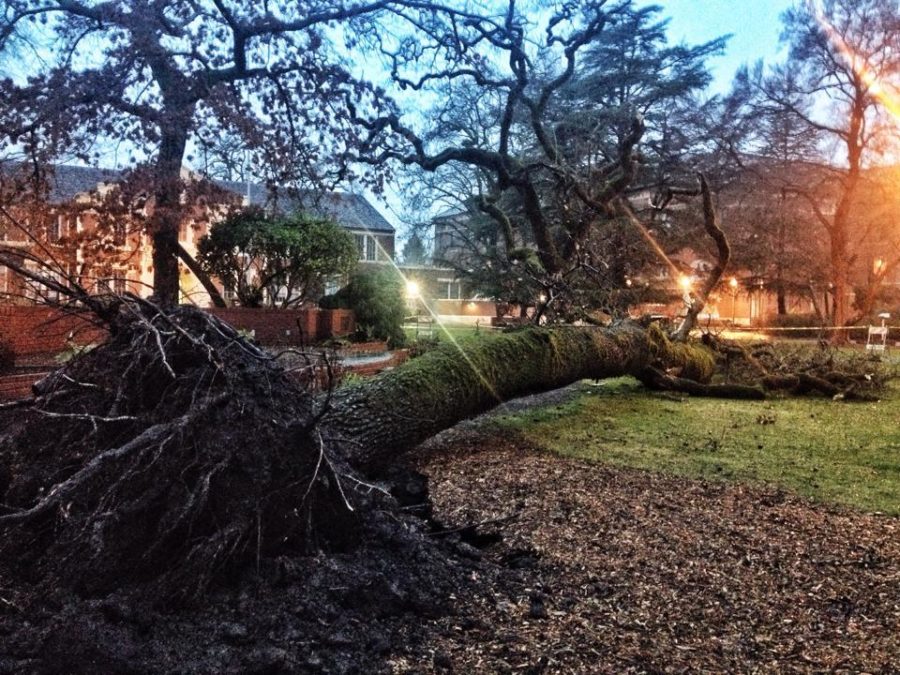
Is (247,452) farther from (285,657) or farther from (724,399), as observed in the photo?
(724,399)

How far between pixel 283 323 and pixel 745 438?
31.6 ft

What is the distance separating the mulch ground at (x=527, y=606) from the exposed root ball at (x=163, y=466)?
118mm

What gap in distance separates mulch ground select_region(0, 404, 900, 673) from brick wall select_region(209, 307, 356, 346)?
10.1m

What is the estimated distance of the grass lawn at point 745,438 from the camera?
15.5 ft

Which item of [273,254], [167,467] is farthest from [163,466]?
[273,254]

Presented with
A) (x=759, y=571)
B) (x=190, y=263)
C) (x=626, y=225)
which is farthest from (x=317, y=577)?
(x=626, y=225)

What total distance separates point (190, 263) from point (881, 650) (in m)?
14.1

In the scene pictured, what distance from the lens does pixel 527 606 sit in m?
2.49

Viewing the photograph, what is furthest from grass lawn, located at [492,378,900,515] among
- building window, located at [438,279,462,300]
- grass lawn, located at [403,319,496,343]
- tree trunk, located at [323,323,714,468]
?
building window, located at [438,279,462,300]

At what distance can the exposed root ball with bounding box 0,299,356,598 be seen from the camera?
2168 millimetres

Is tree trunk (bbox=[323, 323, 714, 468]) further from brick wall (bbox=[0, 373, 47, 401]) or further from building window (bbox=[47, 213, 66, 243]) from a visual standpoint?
building window (bbox=[47, 213, 66, 243])

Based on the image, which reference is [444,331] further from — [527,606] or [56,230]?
[527,606]

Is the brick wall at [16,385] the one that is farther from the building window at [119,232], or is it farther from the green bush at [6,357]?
the building window at [119,232]

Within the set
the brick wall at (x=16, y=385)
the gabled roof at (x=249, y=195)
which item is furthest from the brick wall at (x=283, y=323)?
the brick wall at (x=16, y=385)
